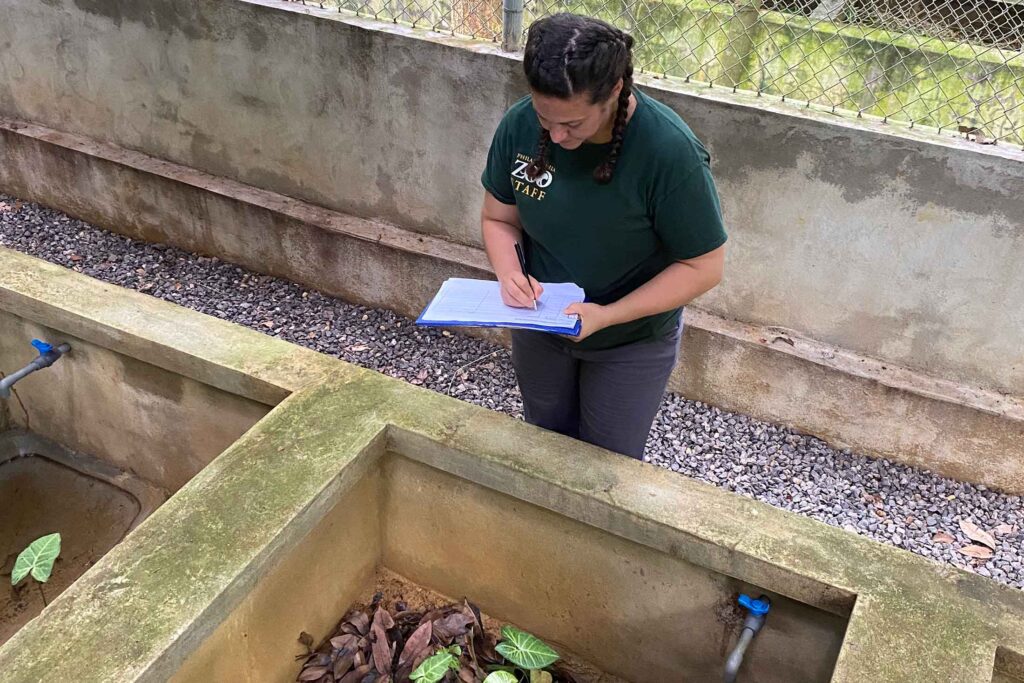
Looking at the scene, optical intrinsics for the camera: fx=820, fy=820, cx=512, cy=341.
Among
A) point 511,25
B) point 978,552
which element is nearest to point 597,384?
point 978,552

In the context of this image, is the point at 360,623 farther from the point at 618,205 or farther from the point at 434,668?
the point at 618,205

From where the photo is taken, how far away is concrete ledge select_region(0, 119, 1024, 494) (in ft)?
12.3

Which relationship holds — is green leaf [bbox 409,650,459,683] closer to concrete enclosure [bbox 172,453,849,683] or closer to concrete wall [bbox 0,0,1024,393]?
concrete enclosure [bbox 172,453,849,683]

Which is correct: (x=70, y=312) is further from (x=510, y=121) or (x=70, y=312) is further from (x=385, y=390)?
(x=510, y=121)

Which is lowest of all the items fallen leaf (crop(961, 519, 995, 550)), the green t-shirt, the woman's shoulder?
fallen leaf (crop(961, 519, 995, 550))

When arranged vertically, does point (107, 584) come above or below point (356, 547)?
above

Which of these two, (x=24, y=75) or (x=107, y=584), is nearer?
(x=107, y=584)

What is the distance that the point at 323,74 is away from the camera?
14.3ft

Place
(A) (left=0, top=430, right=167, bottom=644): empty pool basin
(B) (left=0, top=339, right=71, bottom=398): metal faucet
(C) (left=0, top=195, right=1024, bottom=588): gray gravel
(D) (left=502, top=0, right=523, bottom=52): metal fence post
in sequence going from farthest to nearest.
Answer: (D) (left=502, top=0, right=523, bottom=52): metal fence post → (C) (left=0, top=195, right=1024, bottom=588): gray gravel → (A) (left=0, top=430, right=167, bottom=644): empty pool basin → (B) (left=0, top=339, right=71, bottom=398): metal faucet

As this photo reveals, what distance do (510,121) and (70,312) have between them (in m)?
1.55

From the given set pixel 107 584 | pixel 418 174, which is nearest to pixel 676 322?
pixel 107 584

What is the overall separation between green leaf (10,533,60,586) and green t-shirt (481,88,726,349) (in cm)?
158

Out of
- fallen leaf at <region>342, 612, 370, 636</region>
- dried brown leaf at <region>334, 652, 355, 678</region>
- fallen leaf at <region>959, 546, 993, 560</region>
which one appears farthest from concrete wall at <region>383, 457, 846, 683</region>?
fallen leaf at <region>959, 546, 993, 560</region>

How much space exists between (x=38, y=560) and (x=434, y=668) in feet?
3.73
